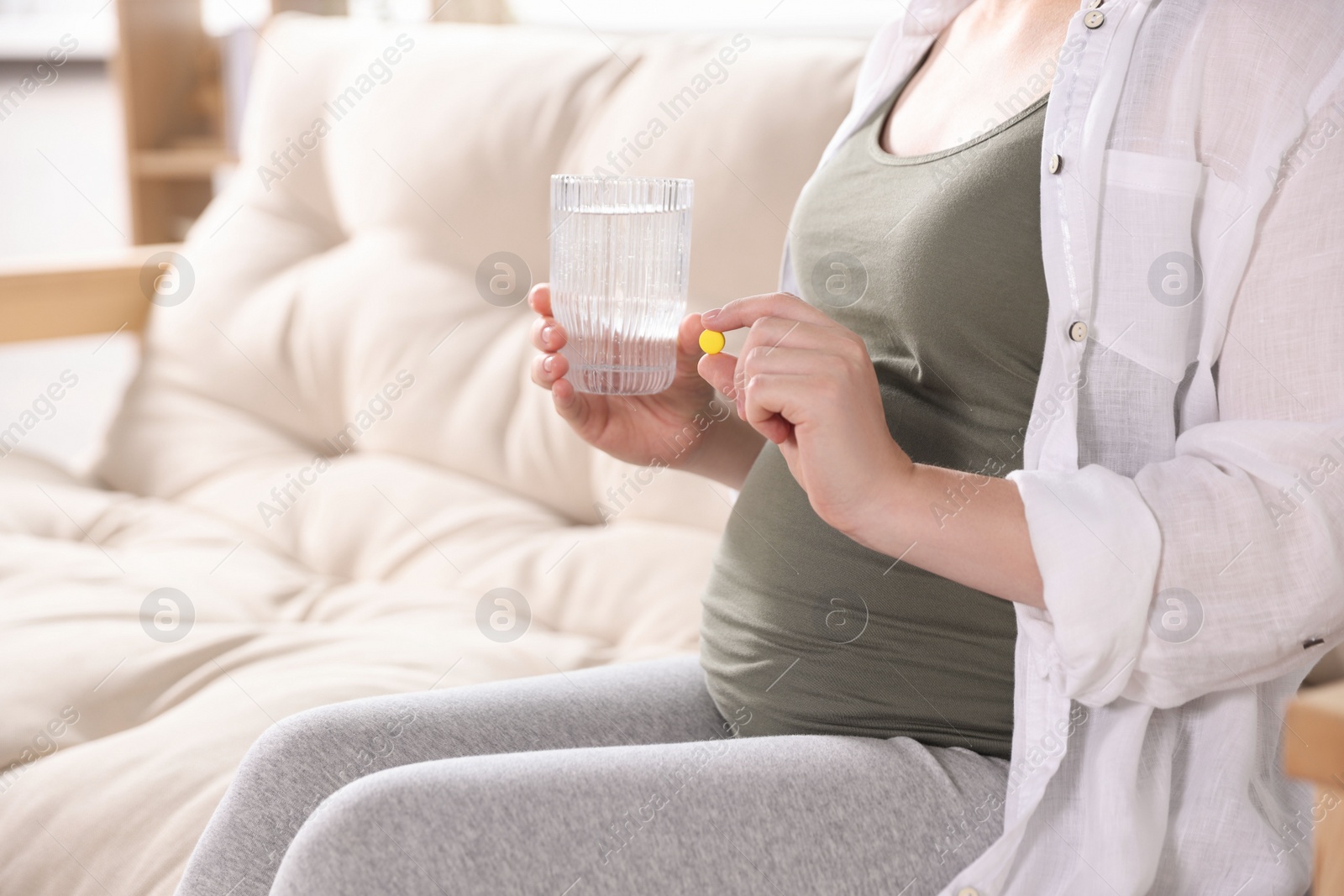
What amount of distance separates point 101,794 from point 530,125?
836 mm

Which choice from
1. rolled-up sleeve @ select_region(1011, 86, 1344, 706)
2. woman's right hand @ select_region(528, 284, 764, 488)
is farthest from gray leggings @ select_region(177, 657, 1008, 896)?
woman's right hand @ select_region(528, 284, 764, 488)

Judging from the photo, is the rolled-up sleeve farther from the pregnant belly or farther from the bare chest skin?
the bare chest skin

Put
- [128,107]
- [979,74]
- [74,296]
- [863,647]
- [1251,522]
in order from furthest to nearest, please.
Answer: [128,107] → [74,296] → [979,74] → [863,647] → [1251,522]

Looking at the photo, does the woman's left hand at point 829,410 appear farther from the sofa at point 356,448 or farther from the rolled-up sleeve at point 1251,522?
the sofa at point 356,448

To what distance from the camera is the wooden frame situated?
158 centimetres

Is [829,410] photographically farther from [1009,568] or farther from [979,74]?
[979,74]

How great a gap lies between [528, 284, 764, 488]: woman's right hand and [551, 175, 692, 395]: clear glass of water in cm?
4

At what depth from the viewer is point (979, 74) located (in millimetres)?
839

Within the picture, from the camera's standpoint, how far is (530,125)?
4.61ft

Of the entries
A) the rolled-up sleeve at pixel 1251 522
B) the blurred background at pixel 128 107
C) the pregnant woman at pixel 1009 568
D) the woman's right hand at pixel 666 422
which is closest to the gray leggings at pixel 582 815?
the pregnant woman at pixel 1009 568

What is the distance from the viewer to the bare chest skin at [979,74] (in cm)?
78

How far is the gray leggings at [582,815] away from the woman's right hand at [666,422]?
0.23 metres

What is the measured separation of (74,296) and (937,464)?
131 cm

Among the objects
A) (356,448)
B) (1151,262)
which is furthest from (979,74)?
(356,448)
